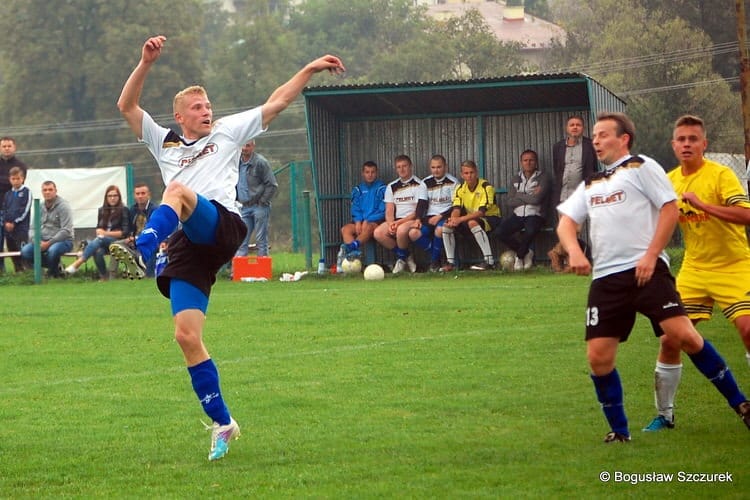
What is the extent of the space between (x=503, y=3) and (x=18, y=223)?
272 ft

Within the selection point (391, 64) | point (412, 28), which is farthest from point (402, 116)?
point (412, 28)

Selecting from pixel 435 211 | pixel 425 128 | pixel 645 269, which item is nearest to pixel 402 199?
pixel 435 211

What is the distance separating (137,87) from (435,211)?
12.5 metres

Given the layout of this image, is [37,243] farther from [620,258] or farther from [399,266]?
[620,258]

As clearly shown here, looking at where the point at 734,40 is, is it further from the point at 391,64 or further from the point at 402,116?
the point at 391,64

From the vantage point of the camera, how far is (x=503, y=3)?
10050cm

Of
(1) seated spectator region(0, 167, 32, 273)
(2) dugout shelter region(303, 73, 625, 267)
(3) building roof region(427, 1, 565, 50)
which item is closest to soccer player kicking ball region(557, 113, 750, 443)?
(2) dugout shelter region(303, 73, 625, 267)

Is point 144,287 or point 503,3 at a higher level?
point 503,3

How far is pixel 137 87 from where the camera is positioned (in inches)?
293

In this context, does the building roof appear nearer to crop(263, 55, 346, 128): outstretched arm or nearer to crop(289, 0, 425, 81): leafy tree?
crop(289, 0, 425, 81): leafy tree

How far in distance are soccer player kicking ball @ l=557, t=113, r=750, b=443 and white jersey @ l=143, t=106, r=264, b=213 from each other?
1.89m

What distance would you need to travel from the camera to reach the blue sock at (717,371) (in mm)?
7211

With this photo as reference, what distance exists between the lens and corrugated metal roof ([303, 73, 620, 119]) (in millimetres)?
19500

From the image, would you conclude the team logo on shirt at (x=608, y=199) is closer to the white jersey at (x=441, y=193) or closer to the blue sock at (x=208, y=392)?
the blue sock at (x=208, y=392)
